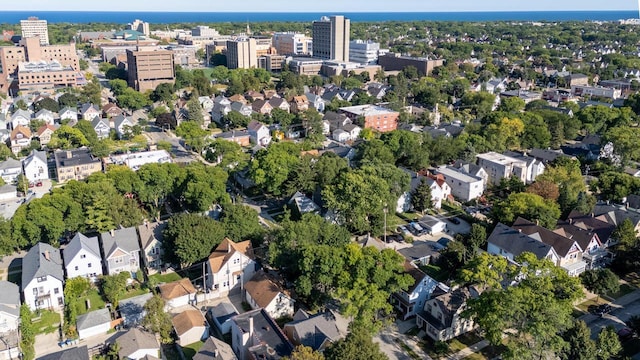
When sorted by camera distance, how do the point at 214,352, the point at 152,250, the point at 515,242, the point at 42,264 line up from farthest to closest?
the point at 515,242 → the point at 152,250 → the point at 42,264 → the point at 214,352

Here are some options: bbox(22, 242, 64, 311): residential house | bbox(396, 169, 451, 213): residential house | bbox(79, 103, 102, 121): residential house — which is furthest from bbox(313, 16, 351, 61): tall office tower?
bbox(22, 242, 64, 311): residential house

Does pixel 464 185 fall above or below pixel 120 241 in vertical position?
above

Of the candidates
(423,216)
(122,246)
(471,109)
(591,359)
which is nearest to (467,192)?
(423,216)

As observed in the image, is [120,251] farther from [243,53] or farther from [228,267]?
[243,53]

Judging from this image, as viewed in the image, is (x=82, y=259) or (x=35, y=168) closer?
(x=82, y=259)

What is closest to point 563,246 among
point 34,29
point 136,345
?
point 136,345
